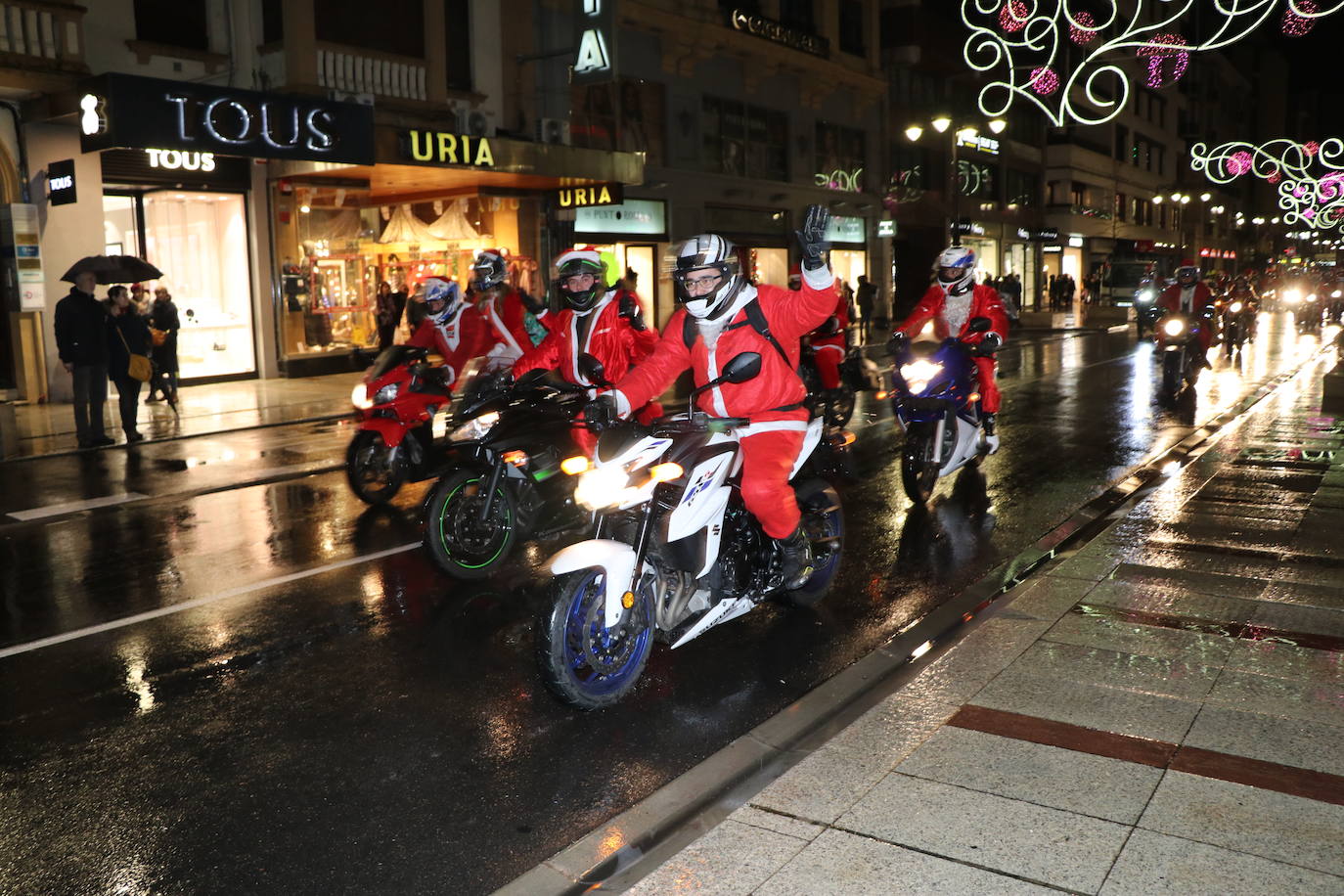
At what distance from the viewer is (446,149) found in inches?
780

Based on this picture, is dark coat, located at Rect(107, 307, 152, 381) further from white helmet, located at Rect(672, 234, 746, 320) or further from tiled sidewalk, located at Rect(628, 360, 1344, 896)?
tiled sidewalk, located at Rect(628, 360, 1344, 896)

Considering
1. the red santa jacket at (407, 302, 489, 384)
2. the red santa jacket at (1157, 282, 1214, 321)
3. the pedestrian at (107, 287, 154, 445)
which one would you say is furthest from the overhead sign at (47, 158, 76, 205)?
the red santa jacket at (1157, 282, 1214, 321)

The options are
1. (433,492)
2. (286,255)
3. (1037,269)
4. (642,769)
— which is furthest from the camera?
(1037,269)

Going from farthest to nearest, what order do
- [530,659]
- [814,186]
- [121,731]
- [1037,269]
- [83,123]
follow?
[1037,269] → [814,186] → [83,123] → [530,659] → [121,731]

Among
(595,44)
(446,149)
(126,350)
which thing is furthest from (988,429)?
(595,44)

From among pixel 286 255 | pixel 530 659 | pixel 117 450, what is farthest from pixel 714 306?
pixel 286 255

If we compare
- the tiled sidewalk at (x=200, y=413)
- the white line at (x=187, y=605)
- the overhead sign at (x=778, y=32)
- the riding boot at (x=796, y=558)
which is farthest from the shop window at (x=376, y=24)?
the riding boot at (x=796, y=558)

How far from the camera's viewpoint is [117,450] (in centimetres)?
1308

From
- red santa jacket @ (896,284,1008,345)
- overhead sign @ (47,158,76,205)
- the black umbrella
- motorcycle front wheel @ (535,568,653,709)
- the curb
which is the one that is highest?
overhead sign @ (47,158,76,205)

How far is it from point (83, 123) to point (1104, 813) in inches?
635

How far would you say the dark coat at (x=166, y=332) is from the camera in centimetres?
1709

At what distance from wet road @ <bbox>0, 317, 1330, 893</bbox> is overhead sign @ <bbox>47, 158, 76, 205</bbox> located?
328 inches

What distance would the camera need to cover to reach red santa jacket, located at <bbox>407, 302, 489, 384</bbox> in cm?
903

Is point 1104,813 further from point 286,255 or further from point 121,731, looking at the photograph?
point 286,255
